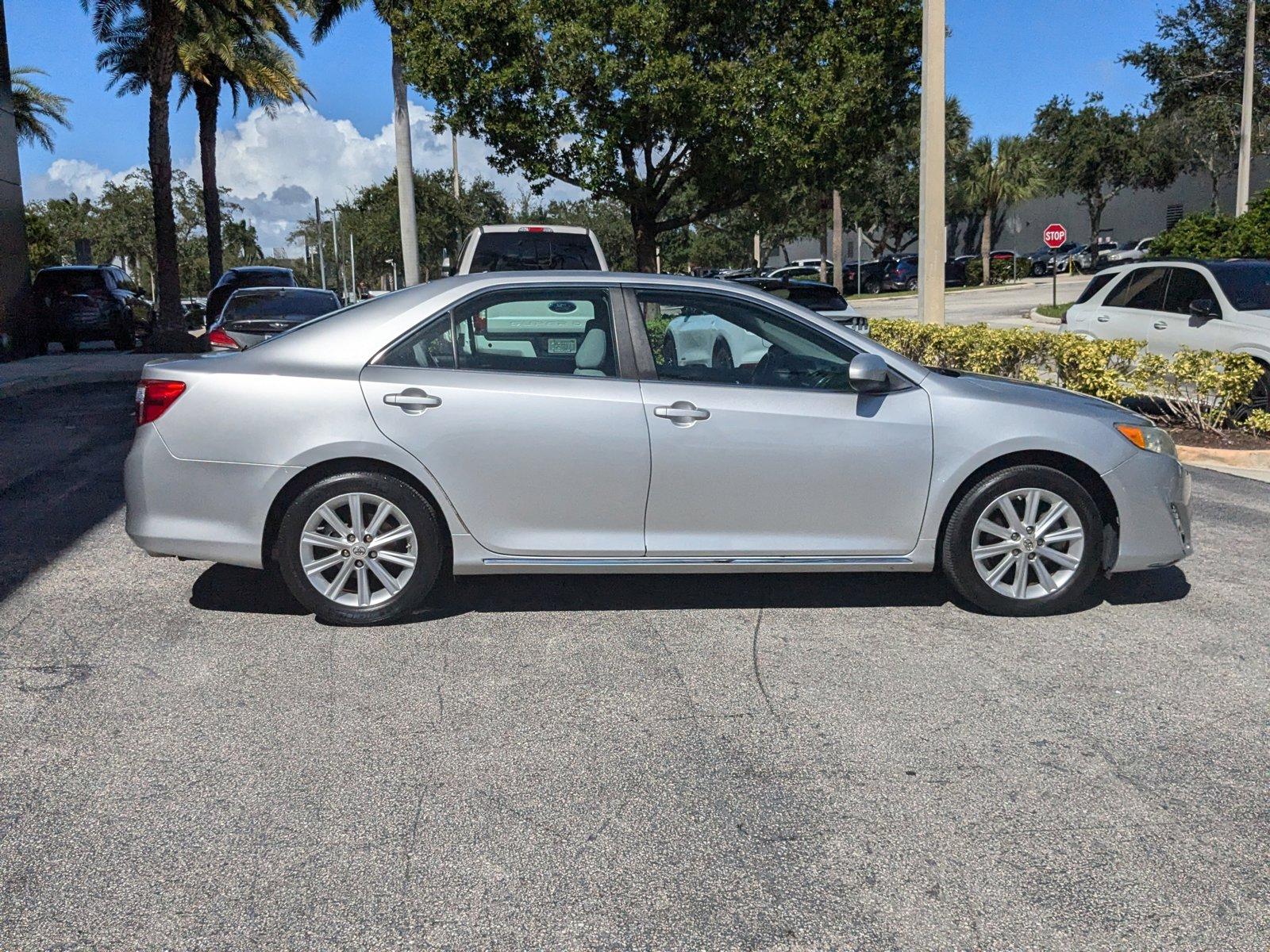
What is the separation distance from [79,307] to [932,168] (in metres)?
17.7

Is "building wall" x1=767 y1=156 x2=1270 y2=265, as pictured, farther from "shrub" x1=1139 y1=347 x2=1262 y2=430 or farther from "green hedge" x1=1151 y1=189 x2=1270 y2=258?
"shrub" x1=1139 y1=347 x2=1262 y2=430

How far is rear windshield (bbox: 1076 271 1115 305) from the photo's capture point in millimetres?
14304

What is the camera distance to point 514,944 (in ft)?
9.73

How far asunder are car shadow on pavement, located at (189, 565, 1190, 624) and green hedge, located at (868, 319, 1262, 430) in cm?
399

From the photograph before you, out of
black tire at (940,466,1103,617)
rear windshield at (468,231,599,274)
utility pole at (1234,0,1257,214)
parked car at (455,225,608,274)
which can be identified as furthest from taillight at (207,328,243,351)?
utility pole at (1234,0,1257,214)

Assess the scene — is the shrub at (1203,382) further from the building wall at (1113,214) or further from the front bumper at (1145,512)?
the building wall at (1113,214)

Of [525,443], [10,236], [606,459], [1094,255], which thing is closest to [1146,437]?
[606,459]

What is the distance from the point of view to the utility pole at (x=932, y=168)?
1416 cm

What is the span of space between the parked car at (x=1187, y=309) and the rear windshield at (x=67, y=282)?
62.8 ft

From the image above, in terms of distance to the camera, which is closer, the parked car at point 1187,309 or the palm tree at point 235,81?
the parked car at point 1187,309

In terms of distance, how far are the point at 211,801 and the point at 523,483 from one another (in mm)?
2079

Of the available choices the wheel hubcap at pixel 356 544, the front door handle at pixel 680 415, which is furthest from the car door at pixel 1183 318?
the wheel hubcap at pixel 356 544

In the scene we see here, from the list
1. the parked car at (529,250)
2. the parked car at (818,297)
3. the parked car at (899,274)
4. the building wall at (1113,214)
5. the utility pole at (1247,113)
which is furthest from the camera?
the building wall at (1113,214)

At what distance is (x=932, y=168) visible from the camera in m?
14.5
